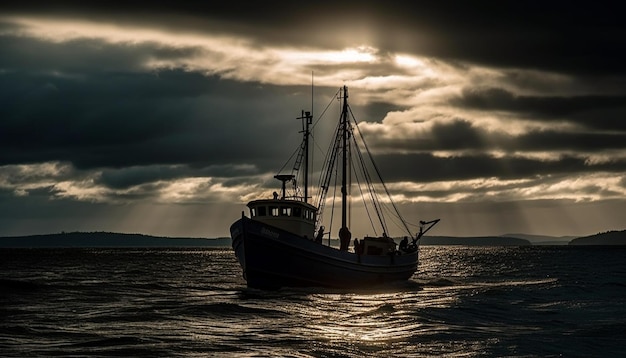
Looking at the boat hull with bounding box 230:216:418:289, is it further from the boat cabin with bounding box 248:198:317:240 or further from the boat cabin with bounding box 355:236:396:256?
the boat cabin with bounding box 355:236:396:256

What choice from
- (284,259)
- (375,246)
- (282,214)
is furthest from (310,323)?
(375,246)

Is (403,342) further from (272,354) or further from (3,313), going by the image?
(3,313)

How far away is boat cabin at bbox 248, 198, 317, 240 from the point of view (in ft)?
195

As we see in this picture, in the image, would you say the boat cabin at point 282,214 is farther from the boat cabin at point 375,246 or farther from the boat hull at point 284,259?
the boat cabin at point 375,246

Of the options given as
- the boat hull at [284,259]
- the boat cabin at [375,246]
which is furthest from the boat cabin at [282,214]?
the boat cabin at [375,246]

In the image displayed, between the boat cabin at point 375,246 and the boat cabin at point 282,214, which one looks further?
the boat cabin at point 375,246

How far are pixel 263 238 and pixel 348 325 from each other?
1897 centimetres

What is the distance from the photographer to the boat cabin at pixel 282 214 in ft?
195

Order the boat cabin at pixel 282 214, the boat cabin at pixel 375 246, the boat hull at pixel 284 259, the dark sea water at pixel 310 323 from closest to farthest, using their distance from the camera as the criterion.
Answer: the dark sea water at pixel 310 323, the boat hull at pixel 284 259, the boat cabin at pixel 282 214, the boat cabin at pixel 375 246

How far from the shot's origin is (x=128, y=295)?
5594cm

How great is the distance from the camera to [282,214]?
59750 mm

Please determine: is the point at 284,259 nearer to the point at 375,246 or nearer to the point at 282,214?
the point at 282,214

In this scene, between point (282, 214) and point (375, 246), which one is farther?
point (375, 246)

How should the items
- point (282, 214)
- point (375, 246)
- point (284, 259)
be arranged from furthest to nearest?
point (375, 246)
point (282, 214)
point (284, 259)
